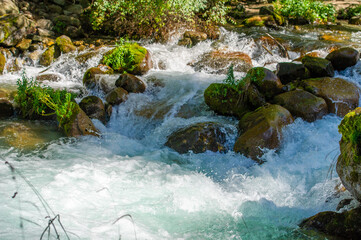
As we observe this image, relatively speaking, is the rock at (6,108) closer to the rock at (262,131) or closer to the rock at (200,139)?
the rock at (200,139)

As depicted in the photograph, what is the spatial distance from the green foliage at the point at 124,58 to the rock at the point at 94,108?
1.97m

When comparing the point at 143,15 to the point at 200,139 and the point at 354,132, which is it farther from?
the point at 354,132

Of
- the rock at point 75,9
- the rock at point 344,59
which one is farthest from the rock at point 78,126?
the rock at point 75,9

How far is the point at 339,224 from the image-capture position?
2848 millimetres

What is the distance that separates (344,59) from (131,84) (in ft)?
16.2

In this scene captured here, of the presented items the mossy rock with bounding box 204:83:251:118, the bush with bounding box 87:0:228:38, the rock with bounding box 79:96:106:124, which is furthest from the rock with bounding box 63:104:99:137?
the bush with bounding box 87:0:228:38

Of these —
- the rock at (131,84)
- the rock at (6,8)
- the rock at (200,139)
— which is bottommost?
the rock at (200,139)

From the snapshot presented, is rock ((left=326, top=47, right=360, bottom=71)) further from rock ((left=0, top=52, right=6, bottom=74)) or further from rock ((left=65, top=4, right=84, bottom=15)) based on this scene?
rock ((left=65, top=4, right=84, bottom=15))

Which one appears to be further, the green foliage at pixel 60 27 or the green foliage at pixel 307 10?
the green foliage at pixel 307 10

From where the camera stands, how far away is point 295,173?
14.8 feet

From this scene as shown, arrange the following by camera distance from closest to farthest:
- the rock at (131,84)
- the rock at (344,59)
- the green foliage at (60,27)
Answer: the rock at (344,59), the rock at (131,84), the green foliage at (60,27)

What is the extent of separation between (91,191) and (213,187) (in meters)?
1.59

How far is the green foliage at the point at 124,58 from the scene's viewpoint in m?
8.29

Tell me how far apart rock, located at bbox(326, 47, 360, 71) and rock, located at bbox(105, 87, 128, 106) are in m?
4.87
